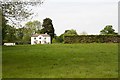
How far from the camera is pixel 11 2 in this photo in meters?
19.3

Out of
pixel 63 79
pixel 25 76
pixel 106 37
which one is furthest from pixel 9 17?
pixel 106 37

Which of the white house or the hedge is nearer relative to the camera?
the hedge

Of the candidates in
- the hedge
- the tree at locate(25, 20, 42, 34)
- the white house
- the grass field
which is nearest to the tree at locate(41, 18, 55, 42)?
the white house

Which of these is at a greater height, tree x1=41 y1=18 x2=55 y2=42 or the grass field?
tree x1=41 y1=18 x2=55 y2=42

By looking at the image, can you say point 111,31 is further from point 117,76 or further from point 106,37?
point 117,76

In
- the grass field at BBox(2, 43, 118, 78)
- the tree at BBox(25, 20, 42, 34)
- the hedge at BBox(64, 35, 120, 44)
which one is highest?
the tree at BBox(25, 20, 42, 34)

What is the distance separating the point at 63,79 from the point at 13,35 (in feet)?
27.9

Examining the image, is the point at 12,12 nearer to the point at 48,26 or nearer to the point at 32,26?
the point at 32,26

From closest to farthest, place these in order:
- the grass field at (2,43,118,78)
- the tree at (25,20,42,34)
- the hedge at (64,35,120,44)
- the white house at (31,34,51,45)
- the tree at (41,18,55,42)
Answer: the grass field at (2,43,118,78) < the tree at (25,20,42,34) < the hedge at (64,35,120,44) < the tree at (41,18,55,42) < the white house at (31,34,51,45)

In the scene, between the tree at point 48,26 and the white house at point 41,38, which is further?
the white house at point 41,38

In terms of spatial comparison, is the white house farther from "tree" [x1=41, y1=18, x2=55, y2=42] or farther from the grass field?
the grass field

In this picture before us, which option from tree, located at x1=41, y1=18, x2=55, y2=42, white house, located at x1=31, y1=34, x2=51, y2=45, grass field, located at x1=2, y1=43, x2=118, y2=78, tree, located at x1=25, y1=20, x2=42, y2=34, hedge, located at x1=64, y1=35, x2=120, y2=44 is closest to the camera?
grass field, located at x1=2, y1=43, x2=118, y2=78

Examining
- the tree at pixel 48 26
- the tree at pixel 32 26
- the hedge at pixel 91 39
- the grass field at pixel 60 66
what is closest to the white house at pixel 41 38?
the tree at pixel 48 26

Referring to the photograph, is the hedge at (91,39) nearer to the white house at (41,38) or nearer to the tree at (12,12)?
the tree at (12,12)
